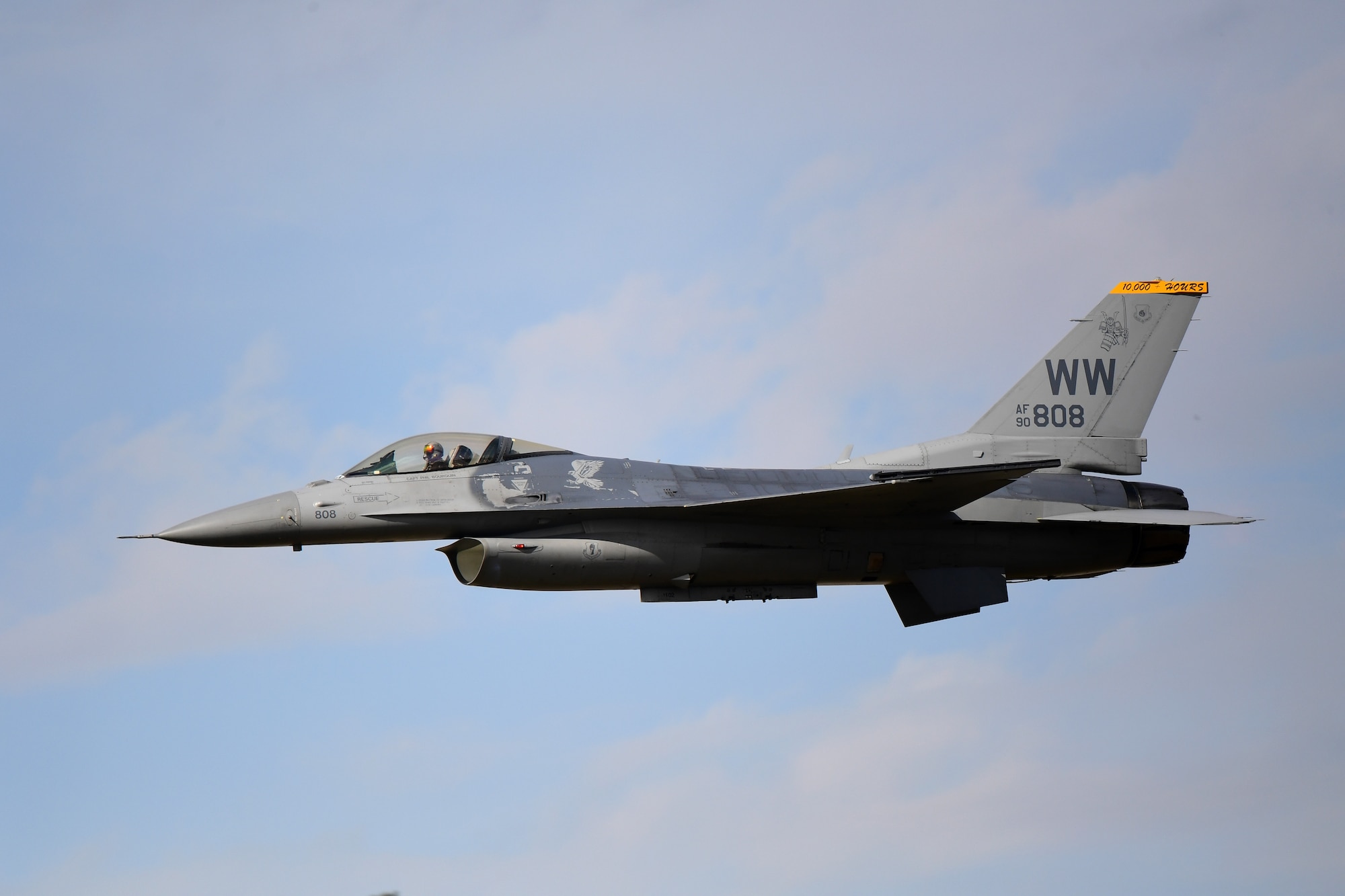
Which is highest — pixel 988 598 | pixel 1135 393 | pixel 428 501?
pixel 1135 393

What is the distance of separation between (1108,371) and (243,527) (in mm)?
13524

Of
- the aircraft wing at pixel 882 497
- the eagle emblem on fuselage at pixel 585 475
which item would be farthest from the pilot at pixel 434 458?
the aircraft wing at pixel 882 497

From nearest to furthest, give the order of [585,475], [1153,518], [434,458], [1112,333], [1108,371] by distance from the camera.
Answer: [434,458]
[585,475]
[1153,518]
[1108,371]
[1112,333]

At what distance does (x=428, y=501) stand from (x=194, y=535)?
2.99 metres

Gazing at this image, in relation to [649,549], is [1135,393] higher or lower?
higher

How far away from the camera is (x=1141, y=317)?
23969 millimetres

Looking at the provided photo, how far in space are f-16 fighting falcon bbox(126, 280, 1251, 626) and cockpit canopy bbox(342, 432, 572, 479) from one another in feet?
0.08

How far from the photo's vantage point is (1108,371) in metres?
23.6

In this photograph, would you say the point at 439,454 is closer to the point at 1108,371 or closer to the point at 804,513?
the point at 804,513

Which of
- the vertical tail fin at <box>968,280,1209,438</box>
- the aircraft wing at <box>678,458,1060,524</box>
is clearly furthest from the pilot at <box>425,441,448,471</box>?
the vertical tail fin at <box>968,280,1209,438</box>

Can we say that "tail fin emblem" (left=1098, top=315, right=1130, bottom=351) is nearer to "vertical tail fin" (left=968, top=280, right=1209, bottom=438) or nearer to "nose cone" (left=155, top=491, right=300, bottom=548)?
"vertical tail fin" (left=968, top=280, right=1209, bottom=438)

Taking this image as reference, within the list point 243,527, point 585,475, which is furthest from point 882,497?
point 243,527

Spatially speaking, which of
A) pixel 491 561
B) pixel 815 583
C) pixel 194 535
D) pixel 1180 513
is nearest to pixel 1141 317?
pixel 1180 513

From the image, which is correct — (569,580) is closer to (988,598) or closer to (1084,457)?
(988,598)
